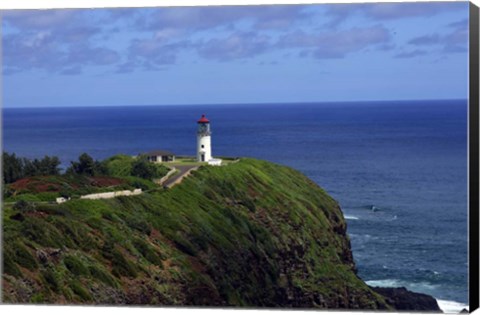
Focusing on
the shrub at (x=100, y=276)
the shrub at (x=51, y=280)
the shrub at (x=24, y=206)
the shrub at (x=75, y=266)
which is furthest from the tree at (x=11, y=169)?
the shrub at (x=51, y=280)

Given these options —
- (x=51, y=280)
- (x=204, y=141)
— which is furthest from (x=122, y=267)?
(x=204, y=141)

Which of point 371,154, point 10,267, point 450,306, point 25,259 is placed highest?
point 371,154

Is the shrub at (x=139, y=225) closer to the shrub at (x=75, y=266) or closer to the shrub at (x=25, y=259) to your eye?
the shrub at (x=75, y=266)

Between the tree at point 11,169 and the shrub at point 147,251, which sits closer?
the shrub at point 147,251

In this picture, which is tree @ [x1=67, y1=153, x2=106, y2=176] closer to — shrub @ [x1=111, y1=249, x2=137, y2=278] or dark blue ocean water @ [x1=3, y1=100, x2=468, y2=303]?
shrub @ [x1=111, y1=249, x2=137, y2=278]

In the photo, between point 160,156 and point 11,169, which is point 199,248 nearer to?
point 11,169

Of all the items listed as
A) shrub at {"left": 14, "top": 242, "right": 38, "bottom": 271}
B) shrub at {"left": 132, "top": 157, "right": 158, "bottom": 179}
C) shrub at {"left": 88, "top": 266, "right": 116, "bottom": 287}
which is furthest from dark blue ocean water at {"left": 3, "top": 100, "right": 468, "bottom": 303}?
shrub at {"left": 14, "top": 242, "right": 38, "bottom": 271}
